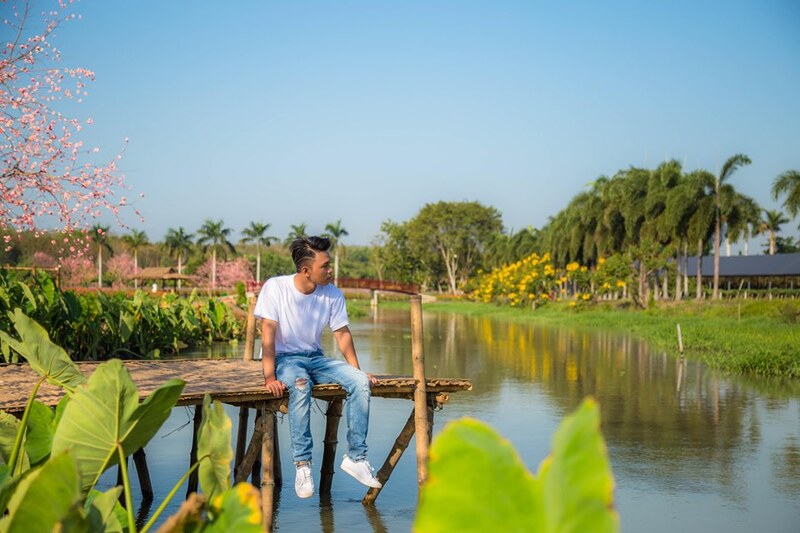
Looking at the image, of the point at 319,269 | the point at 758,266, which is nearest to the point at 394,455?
the point at 319,269

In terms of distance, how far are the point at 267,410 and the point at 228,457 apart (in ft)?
14.5

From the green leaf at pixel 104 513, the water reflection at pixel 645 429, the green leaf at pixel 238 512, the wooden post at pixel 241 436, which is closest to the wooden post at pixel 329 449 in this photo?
the water reflection at pixel 645 429

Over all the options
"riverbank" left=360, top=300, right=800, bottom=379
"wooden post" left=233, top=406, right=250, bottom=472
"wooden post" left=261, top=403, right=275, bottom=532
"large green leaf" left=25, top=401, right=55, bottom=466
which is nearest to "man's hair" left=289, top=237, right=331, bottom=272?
"wooden post" left=261, top=403, right=275, bottom=532

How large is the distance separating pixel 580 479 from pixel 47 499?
0.65 m

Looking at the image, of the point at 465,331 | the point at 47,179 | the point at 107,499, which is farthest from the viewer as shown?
the point at 465,331

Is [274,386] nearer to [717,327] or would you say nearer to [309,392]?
[309,392]

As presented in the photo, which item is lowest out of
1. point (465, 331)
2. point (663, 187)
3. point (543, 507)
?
point (465, 331)

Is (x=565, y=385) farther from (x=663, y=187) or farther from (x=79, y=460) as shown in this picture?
(x=663, y=187)

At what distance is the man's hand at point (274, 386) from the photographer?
5.66m

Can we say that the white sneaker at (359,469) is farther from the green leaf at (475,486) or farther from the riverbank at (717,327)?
the riverbank at (717,327)

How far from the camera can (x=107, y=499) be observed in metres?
1.28

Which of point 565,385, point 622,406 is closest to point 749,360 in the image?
point 565,385

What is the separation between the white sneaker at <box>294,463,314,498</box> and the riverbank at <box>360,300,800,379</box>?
11.6 m

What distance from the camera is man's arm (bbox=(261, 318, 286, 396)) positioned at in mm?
5688
